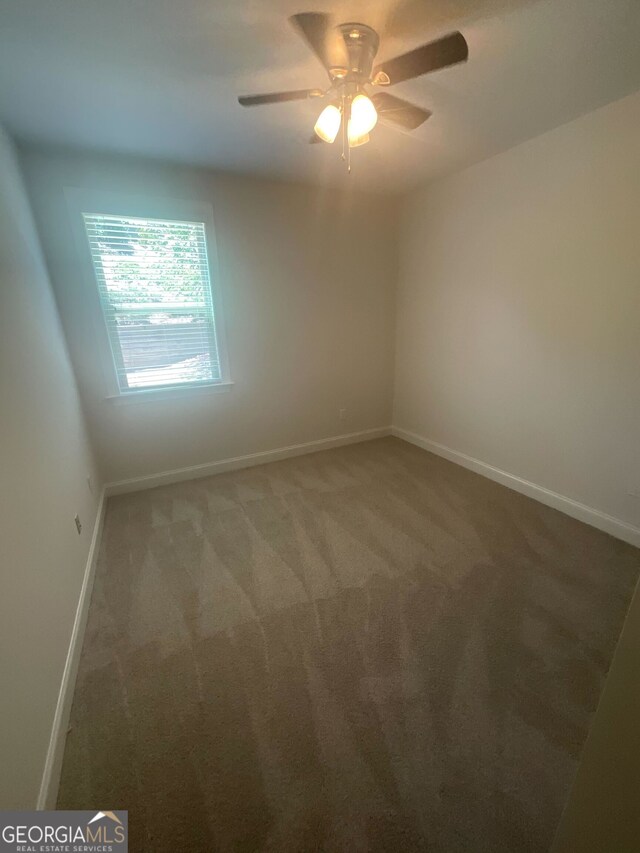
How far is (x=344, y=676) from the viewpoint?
1396 millimetres

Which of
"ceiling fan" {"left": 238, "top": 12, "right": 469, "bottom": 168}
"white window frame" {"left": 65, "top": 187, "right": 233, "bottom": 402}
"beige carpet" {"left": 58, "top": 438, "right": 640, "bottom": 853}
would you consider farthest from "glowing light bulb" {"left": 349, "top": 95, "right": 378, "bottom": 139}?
"beige carpet" {"left": 58, "top": 438, "right": 640, "bottom": 853}

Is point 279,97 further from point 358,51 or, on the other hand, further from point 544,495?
point 544,495

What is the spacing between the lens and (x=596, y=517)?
89.8 inches

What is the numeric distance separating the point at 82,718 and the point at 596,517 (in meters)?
3.00

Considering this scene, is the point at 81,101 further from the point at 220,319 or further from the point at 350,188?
the point at 350,188

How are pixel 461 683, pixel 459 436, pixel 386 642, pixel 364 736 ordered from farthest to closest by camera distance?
pixel 459 436 → pixel 386 642 → pixel 461 683 → pixel 364 736

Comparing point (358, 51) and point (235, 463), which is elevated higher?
point (358, 51)

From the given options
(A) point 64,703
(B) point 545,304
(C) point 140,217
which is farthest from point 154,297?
(B) point 545,304

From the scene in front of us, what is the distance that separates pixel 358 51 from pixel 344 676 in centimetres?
254

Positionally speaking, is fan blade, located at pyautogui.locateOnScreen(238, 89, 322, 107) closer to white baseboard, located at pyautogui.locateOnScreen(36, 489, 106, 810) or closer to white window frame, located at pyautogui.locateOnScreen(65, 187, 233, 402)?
white window frame, located at pyautogui.locateOnScreen(65, 187, 233, 402)

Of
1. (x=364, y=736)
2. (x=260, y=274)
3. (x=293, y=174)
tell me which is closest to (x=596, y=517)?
(x=364, y=736)

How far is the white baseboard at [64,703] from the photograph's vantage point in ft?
3.43

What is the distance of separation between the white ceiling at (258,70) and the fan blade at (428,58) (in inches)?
6.9

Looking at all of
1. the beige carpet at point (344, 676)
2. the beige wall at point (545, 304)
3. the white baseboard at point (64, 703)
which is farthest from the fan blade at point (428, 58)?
the white baseboard at point (64, 703)
